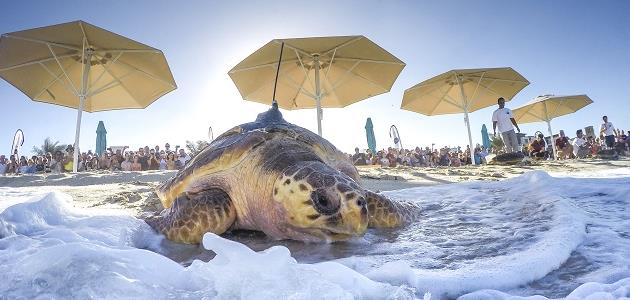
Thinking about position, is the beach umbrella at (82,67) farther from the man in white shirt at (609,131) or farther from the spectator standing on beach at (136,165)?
the man in white shirt at (609,131)

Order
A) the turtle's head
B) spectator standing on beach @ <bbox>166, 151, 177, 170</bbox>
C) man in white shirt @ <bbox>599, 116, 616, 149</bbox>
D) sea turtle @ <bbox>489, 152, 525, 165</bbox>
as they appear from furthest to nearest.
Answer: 1. man in white shirt @ <bbox>599, 116, 616, 149</bbox>
2. spectator standing on beach @ <bbox>166, 151, 177, 170</bbox>
3. sea turtle @ <bbox>489, 152, 525, 165</bbox>
4. the turtle's head

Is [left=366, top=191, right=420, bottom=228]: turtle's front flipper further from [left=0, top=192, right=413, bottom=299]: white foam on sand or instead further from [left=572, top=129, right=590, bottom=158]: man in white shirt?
[left=572, top=129, right=590, bottom=158]: man in white shirt

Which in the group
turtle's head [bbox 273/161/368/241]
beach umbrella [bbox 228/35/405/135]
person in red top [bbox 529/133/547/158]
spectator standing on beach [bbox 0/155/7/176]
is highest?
beach umbrella [bbox 228/35/405/135]

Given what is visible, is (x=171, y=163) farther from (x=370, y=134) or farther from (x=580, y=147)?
(x=580, y=147)

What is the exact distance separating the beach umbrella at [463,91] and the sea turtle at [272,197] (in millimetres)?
9785

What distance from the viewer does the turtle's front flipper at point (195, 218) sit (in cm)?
227

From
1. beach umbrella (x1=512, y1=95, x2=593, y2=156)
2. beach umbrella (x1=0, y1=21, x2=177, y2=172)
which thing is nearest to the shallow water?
beach umbrella (x1=0, y1=21, x2=177, y2=172)

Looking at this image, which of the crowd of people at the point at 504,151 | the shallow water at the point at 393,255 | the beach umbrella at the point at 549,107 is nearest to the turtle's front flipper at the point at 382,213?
the shallow water at the point at 393,255

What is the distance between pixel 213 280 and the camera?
1138mm

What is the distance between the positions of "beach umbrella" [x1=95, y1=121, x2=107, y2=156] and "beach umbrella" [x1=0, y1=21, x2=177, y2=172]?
21.2 feet

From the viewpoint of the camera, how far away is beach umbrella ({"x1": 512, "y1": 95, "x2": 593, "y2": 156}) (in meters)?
15.1

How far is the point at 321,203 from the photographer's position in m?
1.97

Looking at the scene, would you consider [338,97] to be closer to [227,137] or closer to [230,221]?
[227,137]

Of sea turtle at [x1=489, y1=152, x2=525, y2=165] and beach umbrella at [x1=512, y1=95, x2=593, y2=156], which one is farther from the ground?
beach umbrella at [x1=512, y1=95, x2=593, y2=156]
